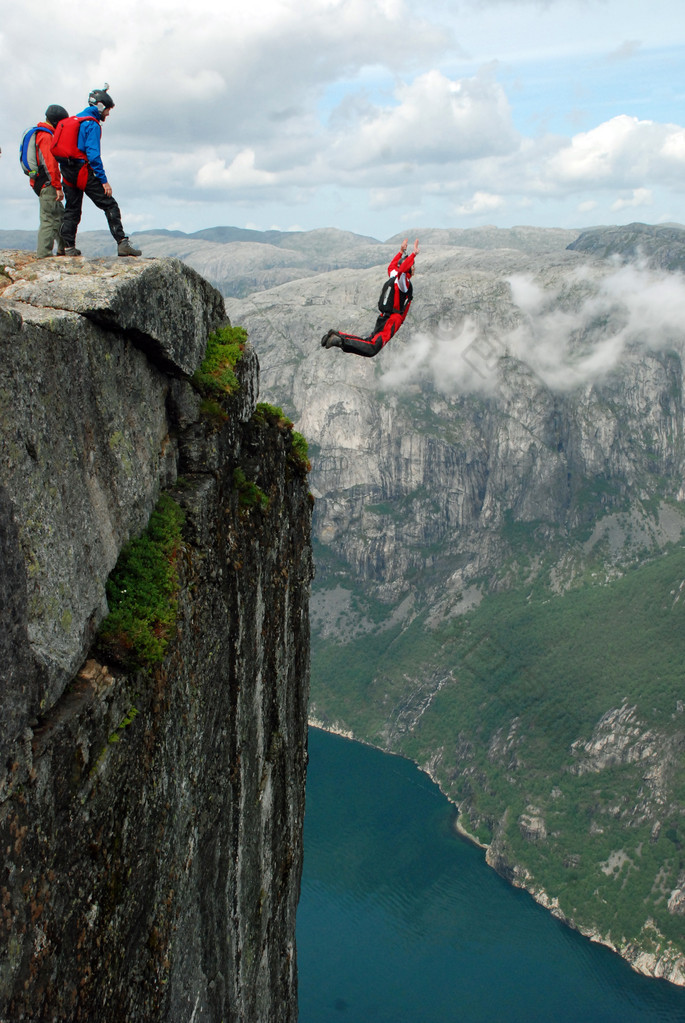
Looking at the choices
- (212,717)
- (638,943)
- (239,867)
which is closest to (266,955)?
(239,867)

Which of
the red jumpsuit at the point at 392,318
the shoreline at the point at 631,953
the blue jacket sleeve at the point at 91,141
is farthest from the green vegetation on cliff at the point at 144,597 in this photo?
the shoreline at the point at 631,953

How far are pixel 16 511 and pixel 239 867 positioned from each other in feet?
27.5

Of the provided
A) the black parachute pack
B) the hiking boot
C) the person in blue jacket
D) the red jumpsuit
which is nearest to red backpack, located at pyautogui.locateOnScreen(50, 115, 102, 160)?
the person in blue jacket

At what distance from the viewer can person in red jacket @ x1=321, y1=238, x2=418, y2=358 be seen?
18.7 metres

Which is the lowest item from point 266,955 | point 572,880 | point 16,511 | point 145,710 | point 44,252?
point 572,880

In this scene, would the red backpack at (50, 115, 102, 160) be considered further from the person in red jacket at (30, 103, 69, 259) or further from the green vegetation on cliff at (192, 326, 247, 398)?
the green vegetation on cliff at (192, 326, 247, 398)

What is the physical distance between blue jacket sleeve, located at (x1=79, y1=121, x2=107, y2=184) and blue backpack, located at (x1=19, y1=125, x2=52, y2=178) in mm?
1166

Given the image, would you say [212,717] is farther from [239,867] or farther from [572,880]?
[572,880]

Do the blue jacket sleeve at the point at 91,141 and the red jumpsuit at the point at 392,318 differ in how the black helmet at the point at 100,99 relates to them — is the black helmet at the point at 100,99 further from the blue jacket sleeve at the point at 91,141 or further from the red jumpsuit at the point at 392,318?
the red jumpsuit at the point at 392,318

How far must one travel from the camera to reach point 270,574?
583 inches

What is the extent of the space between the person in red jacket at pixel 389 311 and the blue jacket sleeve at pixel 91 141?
622 centimetres

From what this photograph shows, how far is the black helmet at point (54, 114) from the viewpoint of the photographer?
14.0 m

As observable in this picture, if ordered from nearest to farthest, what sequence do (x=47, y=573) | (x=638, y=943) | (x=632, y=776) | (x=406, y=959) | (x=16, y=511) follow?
(x=16, y=511) → (x=47, y=573) → (x=406, y=959) → (x=638, y=943) → (x=632, y=776)

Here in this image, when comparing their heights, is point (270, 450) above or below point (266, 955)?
above
